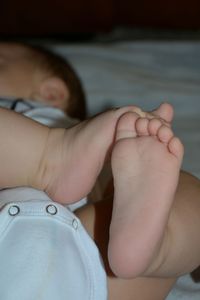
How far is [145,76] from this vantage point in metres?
1.31

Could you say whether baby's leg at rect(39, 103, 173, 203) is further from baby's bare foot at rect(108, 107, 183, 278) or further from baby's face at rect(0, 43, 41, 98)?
baby's face at rect(0, 43, 41, 98)

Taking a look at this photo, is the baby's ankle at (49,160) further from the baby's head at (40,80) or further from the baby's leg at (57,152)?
the baby's head at (40,80)

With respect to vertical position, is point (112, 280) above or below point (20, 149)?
below

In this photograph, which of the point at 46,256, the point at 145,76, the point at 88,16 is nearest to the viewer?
Result: the point at 46,256

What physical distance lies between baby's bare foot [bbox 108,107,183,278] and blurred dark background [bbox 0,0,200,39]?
1.27 metres

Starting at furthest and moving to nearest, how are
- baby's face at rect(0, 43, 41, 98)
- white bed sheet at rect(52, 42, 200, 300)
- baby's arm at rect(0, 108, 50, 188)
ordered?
white bed sheet at rect(52, 42, 200, 300) → baby's face at rect(0, 43, 41, 98) → baby's arm at rect(0, 108, 50, 188)

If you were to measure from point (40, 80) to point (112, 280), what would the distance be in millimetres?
571

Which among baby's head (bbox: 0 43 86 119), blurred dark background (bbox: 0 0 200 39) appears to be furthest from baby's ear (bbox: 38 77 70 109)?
blurred dark background (bbox: 0 0 200 39)

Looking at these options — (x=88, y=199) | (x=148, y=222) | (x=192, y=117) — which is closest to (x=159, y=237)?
(x=148, y=222)

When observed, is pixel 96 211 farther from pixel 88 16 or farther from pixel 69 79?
pixel 88 16

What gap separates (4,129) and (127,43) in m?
0.82

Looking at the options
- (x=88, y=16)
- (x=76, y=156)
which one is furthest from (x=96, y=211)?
(x=88, y=16)

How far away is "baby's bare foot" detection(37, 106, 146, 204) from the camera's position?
67 cm

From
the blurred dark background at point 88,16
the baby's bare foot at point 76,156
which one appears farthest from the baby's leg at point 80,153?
the blurred dark background at point 88,16
